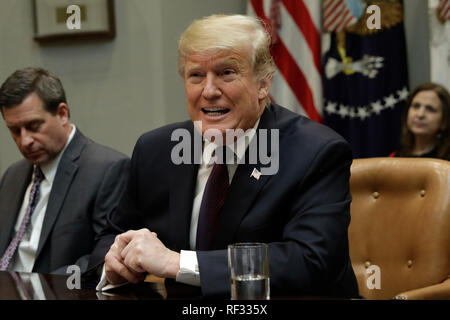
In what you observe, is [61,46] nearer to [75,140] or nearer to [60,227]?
[75,140]

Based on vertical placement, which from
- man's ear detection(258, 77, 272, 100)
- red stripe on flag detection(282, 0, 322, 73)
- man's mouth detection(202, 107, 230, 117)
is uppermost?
red stripe on flag detection(282, 0, 322, 73)

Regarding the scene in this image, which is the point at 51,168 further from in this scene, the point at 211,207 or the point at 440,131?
the point at 440,131

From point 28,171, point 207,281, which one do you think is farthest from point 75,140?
point 207,281

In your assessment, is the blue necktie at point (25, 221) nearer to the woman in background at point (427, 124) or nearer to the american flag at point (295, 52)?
the american flag at point (295, 52)

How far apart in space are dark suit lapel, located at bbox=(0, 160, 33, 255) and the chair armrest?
1.78 m

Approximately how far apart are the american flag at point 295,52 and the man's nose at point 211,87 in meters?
2.21

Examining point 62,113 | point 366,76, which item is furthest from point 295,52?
point 62,113

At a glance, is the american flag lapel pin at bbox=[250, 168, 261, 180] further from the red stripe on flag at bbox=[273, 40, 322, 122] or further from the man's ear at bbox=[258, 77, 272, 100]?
the red stripe on flag at bbox=[273, 40, 322, 122]

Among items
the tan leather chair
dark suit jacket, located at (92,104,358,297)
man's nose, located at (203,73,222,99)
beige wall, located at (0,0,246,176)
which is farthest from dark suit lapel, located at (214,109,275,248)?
beige wall, located at (0,0,246,176)

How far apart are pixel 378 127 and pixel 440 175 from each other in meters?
1.90

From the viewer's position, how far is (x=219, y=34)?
6.84 feet

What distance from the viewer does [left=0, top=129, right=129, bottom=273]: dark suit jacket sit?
2.90 metres

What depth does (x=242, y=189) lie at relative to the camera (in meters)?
2.10

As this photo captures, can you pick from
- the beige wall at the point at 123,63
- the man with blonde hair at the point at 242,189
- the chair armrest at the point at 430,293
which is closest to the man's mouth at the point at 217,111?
the man with blonde hair at the point at 242,189
